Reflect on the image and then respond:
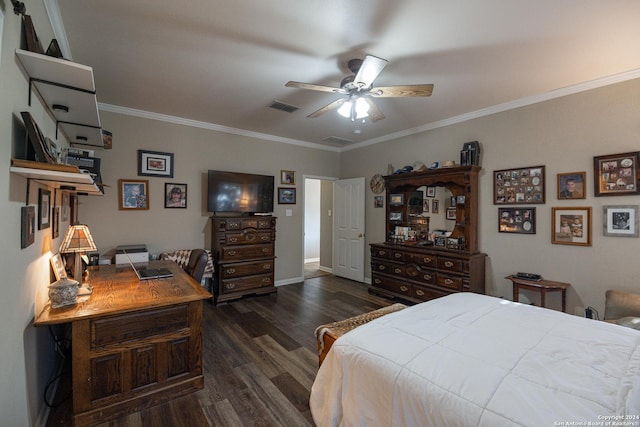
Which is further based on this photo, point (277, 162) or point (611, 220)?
point (277, 162)

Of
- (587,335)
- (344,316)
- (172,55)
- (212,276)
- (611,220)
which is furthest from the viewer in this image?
(212,276)

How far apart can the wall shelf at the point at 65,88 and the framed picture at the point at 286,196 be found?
2.98 m

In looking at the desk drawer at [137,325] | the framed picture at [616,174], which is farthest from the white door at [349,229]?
the desk drawer at [137,325]

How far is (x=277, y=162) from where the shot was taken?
5176 millimetres

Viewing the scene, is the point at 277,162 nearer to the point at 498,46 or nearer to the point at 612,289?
the point at 498,46

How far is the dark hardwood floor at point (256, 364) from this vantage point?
1917mm

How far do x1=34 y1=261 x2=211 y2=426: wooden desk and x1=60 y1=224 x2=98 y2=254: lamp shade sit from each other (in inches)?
14.2

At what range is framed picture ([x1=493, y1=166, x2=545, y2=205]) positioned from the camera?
3297 mm

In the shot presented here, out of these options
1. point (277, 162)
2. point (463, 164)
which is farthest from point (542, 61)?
point (277, 162)

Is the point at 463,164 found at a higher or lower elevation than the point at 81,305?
higher

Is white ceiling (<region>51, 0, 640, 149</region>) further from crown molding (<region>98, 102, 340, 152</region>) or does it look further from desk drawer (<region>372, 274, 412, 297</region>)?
desk drawer (<region>372, 274, 412, 297</region>)

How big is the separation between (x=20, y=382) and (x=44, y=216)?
98cm

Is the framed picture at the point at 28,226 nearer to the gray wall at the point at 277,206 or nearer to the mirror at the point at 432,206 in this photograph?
the gray wall at the point at 277,206

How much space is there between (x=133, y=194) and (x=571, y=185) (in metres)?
5.35
